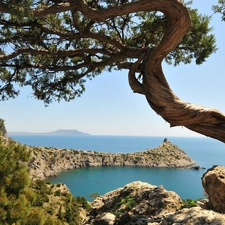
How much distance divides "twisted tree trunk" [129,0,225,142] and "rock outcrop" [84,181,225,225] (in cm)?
126

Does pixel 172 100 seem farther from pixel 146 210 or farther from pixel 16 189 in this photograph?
pixel 16 189

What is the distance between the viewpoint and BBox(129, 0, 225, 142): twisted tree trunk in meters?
3.87

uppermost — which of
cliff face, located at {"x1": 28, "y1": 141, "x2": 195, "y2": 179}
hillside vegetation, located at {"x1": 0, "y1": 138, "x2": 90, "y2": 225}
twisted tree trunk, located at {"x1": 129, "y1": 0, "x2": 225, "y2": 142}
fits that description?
twisted tree trunk, located at {"x1": 129, "y1": 0, "x2": 225, "y2": 142}

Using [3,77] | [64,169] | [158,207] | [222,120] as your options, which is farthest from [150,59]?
[64,169]

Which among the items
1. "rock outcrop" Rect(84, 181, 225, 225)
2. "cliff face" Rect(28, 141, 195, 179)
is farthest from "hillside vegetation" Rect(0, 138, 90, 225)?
"cliff face" Rect(28, 141, 195, 179)

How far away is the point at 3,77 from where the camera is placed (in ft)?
20.7

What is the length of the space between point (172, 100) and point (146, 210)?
8.02 ft

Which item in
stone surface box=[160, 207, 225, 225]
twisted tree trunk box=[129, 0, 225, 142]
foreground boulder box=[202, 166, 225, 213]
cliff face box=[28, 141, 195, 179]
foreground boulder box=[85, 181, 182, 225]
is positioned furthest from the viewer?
cliff face box=[28, 141, 195, 179]

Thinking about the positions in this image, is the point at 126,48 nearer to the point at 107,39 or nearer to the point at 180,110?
the point at 107,39

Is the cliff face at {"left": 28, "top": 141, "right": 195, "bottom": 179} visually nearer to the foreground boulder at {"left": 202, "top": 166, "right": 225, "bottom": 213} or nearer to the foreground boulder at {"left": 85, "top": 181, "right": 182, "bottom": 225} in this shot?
the foreground boulder at {"left": 85, "top": 181, "right": 182, "bottom": 225}

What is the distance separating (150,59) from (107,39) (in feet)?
3.59

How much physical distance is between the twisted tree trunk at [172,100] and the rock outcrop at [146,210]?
1.26 m

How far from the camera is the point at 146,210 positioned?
5.12 metres

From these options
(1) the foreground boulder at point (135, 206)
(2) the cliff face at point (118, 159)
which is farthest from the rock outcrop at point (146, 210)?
(2) the cliff face at point (118, 159)
